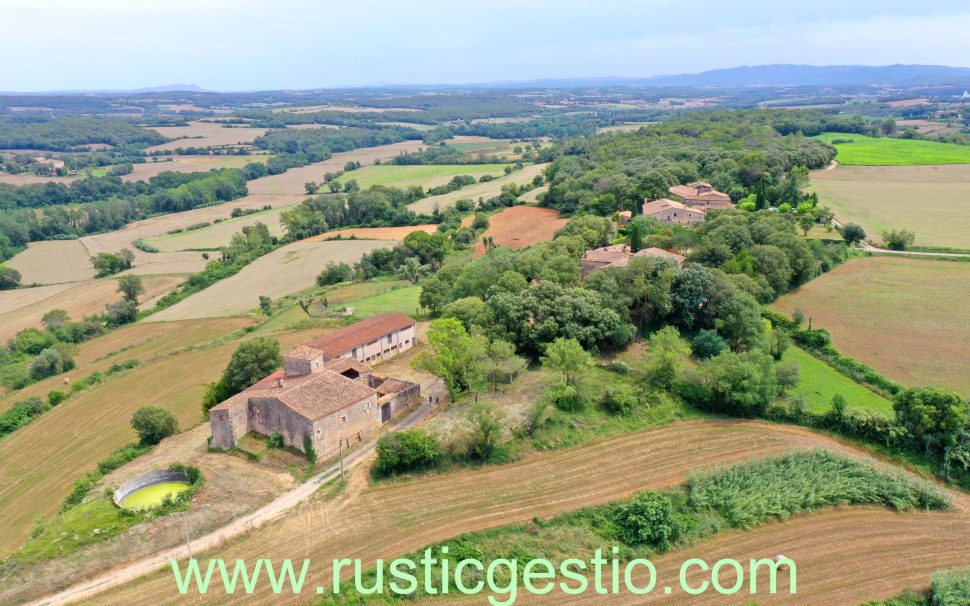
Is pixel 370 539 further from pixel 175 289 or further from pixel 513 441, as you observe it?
pixel 175 289

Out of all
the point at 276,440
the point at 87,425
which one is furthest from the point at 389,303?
the point at 276,440

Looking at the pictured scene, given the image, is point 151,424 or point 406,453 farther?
point 151,424

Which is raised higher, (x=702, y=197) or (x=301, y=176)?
(x=702, y=197)

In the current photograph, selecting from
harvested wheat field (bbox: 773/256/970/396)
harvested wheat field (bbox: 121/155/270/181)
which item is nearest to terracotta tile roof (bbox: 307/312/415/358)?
harvested wheat field (bbox: 773/256/970/396)

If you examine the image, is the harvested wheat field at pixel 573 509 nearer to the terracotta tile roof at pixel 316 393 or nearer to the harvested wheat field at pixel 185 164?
the terracotta tile roof at pixel 316 393

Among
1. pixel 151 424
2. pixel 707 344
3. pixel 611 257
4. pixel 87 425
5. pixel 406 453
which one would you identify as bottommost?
pixel 87 425

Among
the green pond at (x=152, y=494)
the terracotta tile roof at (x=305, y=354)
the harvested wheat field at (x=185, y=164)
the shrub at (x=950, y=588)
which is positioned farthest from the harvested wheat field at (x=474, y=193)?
the shrub at (x=950, y=588)

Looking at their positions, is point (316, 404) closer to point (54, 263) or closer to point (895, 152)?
point (54, 263)

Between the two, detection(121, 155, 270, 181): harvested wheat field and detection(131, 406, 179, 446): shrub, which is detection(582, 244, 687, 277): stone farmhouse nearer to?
detection(131, 406, 179, 446): shrub
